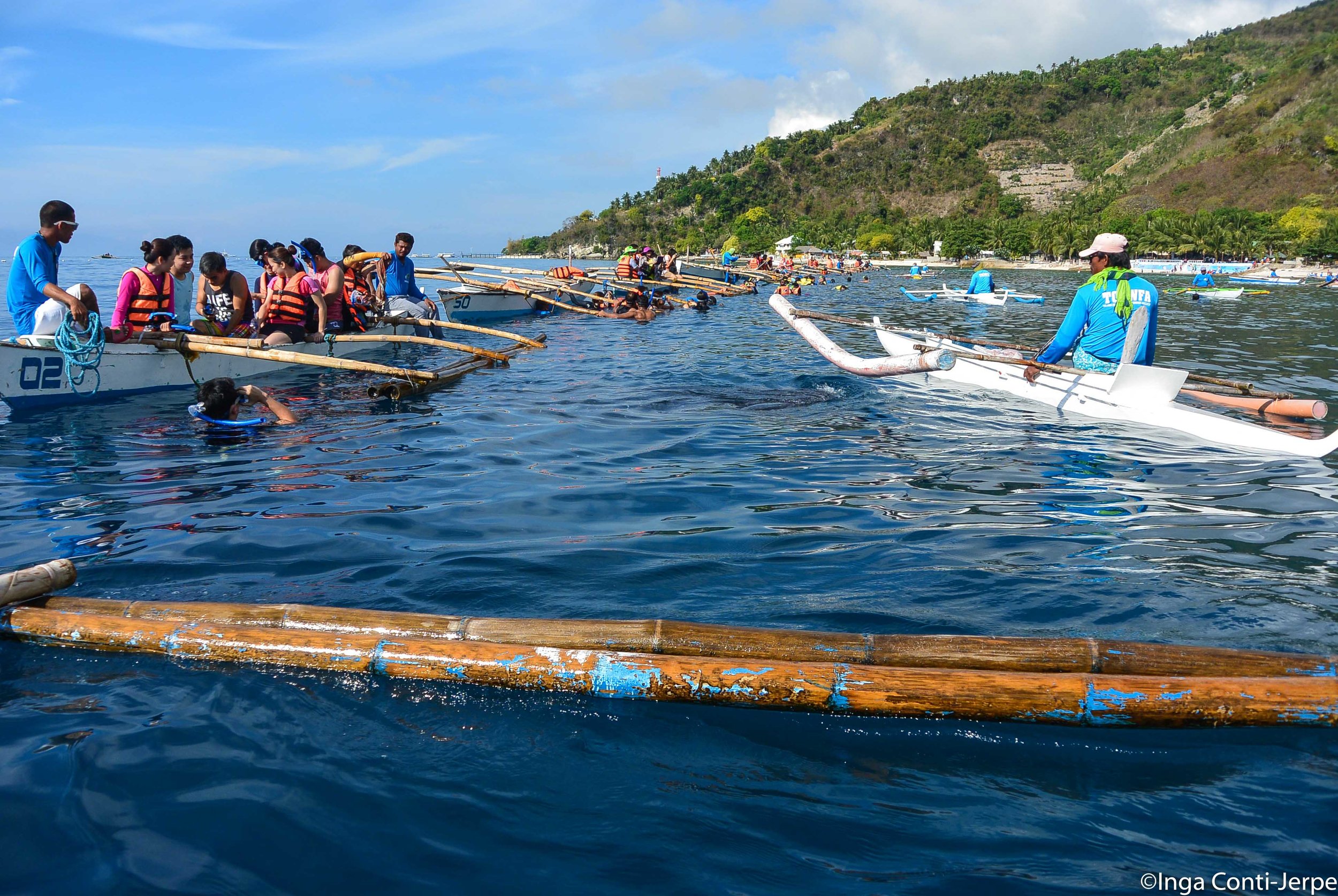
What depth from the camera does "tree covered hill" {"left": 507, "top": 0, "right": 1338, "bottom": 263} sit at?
269ft

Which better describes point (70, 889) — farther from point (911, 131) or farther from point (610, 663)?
point (911, 131)

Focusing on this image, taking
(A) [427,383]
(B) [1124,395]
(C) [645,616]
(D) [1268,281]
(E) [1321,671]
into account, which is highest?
(D) [1268,281]

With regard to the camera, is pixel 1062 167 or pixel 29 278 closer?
pixel 29 278

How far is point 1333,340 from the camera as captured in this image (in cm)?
1900

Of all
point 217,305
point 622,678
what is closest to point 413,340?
point 217,305

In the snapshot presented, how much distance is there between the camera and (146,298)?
1089 cm

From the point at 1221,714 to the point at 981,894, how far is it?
1.30m

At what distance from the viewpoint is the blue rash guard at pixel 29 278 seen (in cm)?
930

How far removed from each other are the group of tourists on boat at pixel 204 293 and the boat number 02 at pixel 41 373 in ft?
1.11

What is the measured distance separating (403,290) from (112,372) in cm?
698

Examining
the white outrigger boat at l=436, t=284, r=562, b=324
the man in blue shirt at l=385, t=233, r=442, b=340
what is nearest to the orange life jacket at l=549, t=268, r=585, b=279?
the white outrigger boat at l=436, t=284, r=562, b=324

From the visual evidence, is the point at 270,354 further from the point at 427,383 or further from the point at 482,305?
the point at 482,305

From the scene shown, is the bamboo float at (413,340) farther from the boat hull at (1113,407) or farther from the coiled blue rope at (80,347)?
the boat hull at (1113,407)

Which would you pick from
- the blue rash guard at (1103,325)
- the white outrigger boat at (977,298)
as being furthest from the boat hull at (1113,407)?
the white outrigger boat at (977,298)
